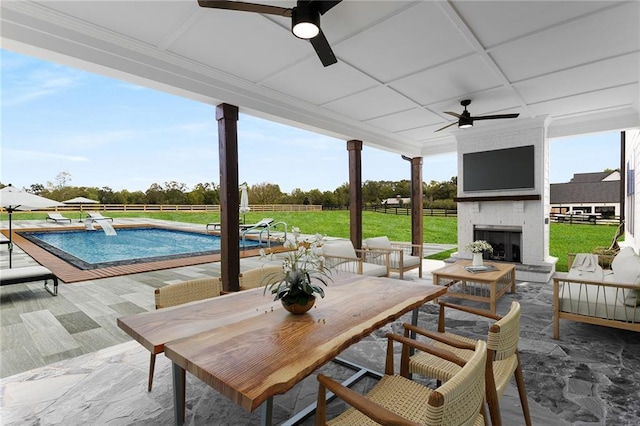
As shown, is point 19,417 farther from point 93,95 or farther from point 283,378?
point 93,95

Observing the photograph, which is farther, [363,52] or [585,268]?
[585,268]

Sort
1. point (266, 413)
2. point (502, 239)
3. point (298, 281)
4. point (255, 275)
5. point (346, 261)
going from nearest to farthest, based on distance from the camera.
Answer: point (266, 413), point (298, 281), point (255, 275), point (346, 261), point (502, 239)

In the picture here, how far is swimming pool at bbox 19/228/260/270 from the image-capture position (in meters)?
9.73

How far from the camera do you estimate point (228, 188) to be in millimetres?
3742

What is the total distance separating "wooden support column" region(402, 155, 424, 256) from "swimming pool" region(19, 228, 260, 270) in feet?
16.1

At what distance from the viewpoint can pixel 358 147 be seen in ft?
19.0

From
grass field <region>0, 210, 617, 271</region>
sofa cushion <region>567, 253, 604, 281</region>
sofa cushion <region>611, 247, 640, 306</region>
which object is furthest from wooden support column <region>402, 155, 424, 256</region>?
sofa cushion <region>611, 247, 640, 306</region>

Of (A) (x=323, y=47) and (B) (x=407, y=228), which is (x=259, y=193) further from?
(A) (x=323, y=47)

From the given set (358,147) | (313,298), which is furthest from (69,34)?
(358,147)

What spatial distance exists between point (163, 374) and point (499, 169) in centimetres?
632

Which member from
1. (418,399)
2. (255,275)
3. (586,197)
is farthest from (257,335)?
(586,197)

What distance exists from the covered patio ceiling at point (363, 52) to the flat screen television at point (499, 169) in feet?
3.87

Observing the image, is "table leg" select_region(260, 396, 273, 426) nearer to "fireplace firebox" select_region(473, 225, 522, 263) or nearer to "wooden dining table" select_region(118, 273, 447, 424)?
"wooden dining table" select_region(118, 273, 447, 424)

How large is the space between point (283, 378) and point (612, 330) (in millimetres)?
3736
